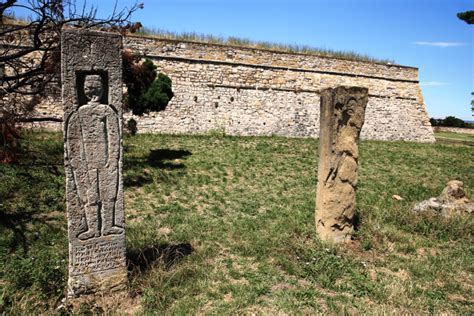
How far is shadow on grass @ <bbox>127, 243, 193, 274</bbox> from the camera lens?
3983 mm

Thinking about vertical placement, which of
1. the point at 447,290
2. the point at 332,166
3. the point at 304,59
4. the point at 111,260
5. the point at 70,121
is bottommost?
the point at 447,290

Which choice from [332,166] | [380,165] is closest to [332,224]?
[332,166]

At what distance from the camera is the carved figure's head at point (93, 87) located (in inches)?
130

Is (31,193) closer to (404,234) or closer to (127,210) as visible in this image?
(127,210)

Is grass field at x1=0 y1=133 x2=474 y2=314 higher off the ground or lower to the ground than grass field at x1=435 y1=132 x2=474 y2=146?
lower

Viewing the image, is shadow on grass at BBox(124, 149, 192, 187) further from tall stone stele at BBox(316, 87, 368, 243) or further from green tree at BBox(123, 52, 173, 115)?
tall stone stele at BBox(316, 87, 368, 243)

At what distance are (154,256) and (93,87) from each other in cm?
227

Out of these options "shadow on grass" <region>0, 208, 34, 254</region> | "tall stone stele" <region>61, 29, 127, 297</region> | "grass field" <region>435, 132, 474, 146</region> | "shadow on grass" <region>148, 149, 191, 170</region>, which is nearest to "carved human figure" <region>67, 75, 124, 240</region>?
"tall stone stele" <region>61, 29, 127, 297</region>

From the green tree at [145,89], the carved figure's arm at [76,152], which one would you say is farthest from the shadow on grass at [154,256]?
the green tree at [145,89]

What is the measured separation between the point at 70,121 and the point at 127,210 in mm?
3236

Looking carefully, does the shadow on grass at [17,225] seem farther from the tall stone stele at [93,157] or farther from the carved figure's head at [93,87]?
the carved figure's head at [93,87]

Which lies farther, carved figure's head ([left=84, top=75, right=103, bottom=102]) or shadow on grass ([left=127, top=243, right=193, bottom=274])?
shadow on grass ([left=127, top=243, right=193, bottom=274])

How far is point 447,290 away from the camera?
154 inches

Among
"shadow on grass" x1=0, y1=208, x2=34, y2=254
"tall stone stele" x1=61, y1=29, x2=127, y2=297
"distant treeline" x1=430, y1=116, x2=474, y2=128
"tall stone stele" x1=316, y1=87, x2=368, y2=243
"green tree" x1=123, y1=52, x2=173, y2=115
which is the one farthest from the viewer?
"distant treeline" x1=430, y1=116, x2=474, y2=128
